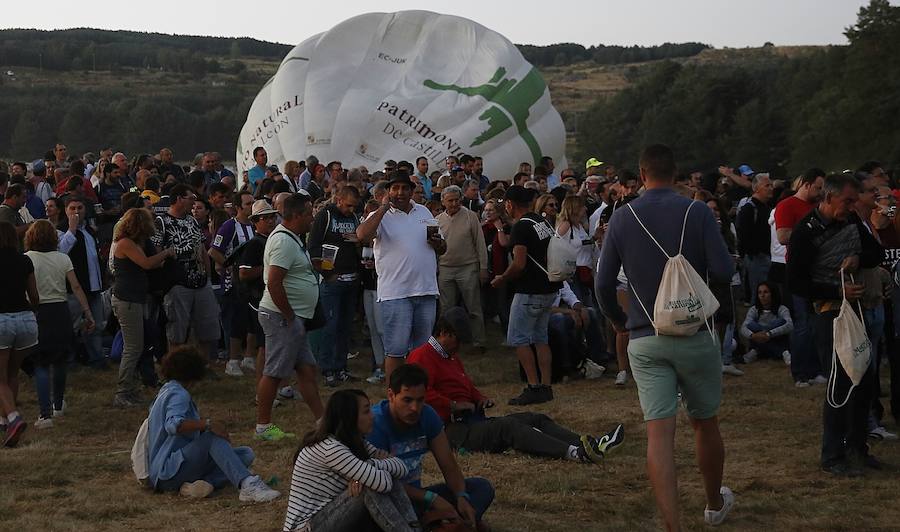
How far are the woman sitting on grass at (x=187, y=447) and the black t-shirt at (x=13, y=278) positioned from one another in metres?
1.91

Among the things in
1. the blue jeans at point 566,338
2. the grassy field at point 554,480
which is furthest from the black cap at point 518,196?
the grassy field at point 554,480

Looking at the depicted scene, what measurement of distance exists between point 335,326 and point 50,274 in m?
2.60

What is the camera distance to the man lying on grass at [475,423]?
7504 millimetres

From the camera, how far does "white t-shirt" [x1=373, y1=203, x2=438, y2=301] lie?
9273 millimetres

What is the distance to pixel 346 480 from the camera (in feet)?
18.2

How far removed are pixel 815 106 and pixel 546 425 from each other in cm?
5254

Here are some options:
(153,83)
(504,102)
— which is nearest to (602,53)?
(153,83)

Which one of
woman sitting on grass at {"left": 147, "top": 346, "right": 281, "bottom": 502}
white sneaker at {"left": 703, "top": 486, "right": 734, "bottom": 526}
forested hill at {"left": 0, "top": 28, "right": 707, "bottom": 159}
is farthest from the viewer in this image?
forested hill at {"left": 0, "top": 28, "right": 707, "bottom": 159}

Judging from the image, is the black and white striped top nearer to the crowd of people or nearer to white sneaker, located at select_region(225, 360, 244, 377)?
the crowd of people

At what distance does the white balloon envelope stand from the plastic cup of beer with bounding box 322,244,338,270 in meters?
9.72

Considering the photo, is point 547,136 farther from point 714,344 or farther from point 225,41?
point 225,41

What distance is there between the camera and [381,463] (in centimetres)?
543

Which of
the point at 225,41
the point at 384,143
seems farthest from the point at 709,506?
the point at 225,41

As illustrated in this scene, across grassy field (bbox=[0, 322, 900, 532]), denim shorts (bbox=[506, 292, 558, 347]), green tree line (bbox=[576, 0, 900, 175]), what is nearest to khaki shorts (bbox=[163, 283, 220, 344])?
grassy field (bbox=[0, 322, 900, 532])
